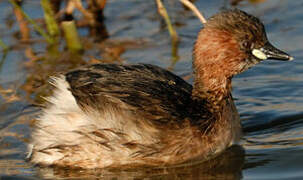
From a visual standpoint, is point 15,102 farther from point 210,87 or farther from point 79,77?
point 210,87

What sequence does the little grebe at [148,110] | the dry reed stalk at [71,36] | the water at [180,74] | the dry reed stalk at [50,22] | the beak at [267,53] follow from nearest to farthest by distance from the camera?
the little grebe at [148,110], the water at [180,74], the beak at [267,53], the dry reed stalk at [71,36], the dry reed stalk at [50,22]

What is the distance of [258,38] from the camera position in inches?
240

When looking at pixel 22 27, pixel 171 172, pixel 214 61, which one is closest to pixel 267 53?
pixel 214 61

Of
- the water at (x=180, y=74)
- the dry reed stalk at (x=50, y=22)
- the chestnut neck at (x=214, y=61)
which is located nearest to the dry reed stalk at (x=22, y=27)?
the water at (x=180, y=74)

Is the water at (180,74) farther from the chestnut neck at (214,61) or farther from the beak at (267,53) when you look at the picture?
the beak at (267,53)

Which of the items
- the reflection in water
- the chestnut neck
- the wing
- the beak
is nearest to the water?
the reflection in water

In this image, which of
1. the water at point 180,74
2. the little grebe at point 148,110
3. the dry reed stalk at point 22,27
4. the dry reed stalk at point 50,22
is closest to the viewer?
the little grebe at point 148,110

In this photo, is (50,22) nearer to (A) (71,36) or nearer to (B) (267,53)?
(A) (71,36)

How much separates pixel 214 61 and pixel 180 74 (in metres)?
1.89

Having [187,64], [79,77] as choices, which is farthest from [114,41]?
[79,77]

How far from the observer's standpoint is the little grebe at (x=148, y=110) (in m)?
5.81

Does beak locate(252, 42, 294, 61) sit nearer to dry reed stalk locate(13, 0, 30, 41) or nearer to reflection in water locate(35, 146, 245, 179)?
reflection in water locate(35, 146, 245, 179)

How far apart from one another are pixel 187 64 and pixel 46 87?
1708 millimetres

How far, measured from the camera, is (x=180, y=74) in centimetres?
796
